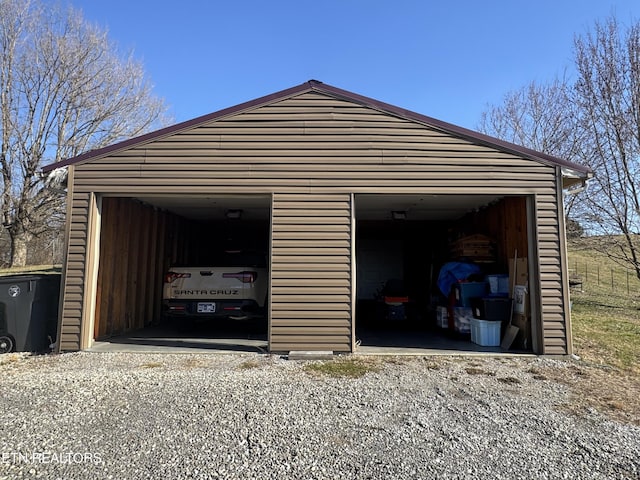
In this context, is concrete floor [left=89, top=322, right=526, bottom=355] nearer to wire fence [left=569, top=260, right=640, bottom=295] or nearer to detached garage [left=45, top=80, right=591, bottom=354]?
detached garage [left=45, top=80, right=591, bottom=354]

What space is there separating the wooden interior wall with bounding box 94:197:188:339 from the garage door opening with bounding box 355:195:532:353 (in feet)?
14.2

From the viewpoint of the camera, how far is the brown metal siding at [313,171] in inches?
229

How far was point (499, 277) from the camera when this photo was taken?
22.3 feet

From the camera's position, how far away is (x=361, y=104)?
6152 mm

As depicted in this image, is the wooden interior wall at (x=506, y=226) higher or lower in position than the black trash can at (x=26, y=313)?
higher

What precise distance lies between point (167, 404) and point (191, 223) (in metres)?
7.21

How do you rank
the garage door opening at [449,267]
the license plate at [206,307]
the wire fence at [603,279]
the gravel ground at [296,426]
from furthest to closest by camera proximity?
the wire fence at [603,279]
the license plate at [206,307]
the garage door opening at [449,267]
the gravel ground at [296,426]

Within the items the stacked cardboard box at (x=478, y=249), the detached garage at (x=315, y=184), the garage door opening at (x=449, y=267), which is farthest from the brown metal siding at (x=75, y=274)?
the stacked cardboard box at (x=478, y=249)

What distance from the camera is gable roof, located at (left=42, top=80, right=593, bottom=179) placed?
5.86 metres

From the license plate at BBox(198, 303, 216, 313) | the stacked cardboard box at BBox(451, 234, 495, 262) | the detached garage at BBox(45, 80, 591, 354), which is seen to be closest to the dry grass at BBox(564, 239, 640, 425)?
the detached garage at BBox(45, 80, 591, 354)

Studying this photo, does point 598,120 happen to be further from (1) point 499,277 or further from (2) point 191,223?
(2) point 191,223

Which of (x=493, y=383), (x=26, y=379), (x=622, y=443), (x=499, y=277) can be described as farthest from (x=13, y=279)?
(x=499, y=277)

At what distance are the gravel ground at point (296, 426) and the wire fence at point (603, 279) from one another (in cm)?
1414
